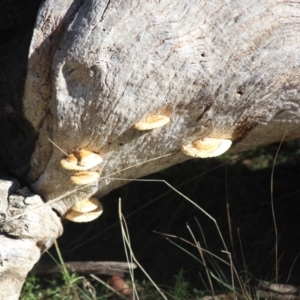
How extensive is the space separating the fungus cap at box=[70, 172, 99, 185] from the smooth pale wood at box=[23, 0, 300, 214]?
0.43ft

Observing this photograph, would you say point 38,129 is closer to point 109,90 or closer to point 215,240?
point 109,90

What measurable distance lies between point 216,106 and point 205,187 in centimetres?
189

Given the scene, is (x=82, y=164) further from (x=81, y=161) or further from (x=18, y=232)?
(x=18, y=232)

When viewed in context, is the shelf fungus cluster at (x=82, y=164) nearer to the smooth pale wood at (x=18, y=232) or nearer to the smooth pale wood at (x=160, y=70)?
Answer: the smooth pale wood at (x=160, y=70)

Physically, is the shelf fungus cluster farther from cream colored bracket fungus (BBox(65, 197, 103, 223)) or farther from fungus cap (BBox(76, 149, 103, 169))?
cream colored bracket fungus (BBox(65, 197, 103, 223))

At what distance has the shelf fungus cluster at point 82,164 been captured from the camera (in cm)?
281

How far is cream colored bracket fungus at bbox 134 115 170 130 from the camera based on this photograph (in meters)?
2.73

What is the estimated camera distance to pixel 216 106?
284 centimetres

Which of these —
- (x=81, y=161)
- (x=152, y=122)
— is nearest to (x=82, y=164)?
(x=81, y=161)

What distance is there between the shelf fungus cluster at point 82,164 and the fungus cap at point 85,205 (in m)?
0.33

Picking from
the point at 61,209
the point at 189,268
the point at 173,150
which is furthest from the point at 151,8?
the point at 189,268

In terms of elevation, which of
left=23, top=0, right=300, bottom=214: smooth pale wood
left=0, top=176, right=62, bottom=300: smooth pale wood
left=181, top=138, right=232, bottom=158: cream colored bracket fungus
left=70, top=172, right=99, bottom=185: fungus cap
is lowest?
left=0, top=176, right=62, bottom=300: smooth pale wood

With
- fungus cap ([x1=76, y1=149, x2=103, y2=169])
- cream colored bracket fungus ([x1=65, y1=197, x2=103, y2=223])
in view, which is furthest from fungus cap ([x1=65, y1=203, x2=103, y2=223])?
fungus cap ([x1=76, y1=149, x2=103, y2=169])

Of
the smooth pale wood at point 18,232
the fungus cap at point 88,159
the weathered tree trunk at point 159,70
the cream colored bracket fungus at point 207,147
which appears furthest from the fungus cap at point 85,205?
the cream colored bracket fungus at point 207,147
